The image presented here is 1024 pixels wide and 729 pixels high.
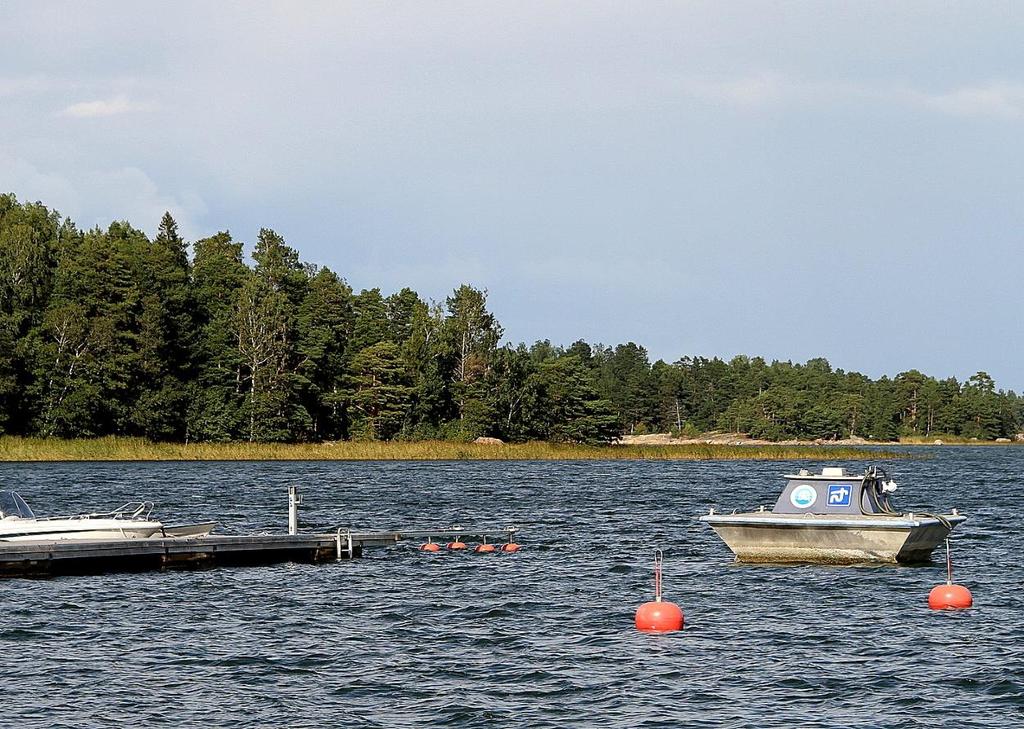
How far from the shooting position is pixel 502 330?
168375 mm

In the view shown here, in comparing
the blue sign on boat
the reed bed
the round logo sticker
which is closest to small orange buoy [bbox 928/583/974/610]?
the blue sign on boat

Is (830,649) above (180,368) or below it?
below

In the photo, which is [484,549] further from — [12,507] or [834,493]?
[12,507]

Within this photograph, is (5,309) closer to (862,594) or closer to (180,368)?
(180,368)

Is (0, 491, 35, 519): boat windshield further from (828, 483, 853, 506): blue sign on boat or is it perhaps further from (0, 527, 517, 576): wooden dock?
(828, 483, 853, 506): blue sign on boat

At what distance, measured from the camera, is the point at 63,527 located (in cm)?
3972

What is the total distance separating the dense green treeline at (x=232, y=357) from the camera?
12569cm

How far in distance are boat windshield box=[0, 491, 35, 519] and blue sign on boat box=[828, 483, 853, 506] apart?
23.5 meters

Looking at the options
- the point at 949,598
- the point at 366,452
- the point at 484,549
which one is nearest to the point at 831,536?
the point at 949,598

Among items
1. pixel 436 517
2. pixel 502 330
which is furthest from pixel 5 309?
pixel 436 517

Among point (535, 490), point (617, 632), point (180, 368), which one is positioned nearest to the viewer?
point (617, 632)

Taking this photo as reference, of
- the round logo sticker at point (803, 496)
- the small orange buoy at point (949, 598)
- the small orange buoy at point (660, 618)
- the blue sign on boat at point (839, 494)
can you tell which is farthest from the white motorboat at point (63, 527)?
the small orange buoy at point (949, 598)

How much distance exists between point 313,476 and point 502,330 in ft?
246

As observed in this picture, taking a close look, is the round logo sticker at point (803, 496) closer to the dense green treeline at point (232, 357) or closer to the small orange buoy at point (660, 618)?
the small orange buoy at point (660, 618)
